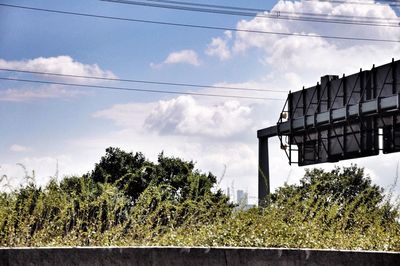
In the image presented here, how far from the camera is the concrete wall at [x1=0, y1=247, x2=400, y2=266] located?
23.5 ft

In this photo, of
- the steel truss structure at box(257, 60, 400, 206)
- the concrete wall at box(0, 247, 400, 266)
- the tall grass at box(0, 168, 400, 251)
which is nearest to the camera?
the concrete wall at box(0, 247, 400, 266)

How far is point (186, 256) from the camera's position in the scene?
25.5 feet

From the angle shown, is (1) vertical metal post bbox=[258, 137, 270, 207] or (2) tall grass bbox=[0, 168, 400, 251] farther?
(1) vertical metal post bbox=[258, 137, 270, 207]

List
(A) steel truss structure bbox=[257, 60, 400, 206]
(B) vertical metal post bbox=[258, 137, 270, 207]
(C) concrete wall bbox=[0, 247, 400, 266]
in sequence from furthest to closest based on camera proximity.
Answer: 1. (B) vertical metal post bbox=[258, 137, 270, 207]
2. (A) steel truss structure bbox=[257, 60, 400, 206]
3. (C) concrete wall bbox=[0, 247, 400, 266]

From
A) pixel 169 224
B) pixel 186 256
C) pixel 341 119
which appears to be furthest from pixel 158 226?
pixel 341 119

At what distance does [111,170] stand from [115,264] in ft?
173

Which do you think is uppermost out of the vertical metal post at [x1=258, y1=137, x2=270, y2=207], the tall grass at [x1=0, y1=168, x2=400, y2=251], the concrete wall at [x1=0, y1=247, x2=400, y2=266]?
the vertical metal post at [x1=258, y1=137, x2=270, y2=207]

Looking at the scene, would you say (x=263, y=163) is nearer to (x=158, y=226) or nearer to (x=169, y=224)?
(x=169, y=224)

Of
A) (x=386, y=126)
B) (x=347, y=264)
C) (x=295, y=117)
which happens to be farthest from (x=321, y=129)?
(x=347, y=264)

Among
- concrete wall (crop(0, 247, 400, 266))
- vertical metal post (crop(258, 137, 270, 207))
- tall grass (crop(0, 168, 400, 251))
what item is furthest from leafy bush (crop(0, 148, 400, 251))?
vertical metal post (crop(258, 137, 270, 207))

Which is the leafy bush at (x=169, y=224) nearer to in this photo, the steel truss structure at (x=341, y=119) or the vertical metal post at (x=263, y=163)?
the steel truss structure at (x=341, y=119)

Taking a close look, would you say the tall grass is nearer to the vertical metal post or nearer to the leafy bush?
the leafy bush

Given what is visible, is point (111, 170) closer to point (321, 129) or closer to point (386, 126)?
point (321, 129)

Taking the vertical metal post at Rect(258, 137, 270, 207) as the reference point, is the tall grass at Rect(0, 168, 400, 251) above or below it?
below
